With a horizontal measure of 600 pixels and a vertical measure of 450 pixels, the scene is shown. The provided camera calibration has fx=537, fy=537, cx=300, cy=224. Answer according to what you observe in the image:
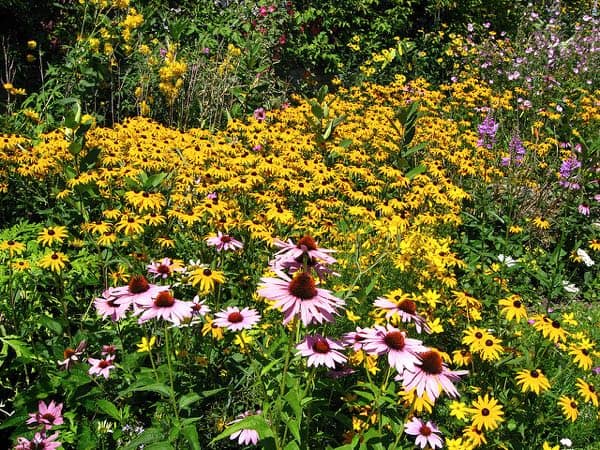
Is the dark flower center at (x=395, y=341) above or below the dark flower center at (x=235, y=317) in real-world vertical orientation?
above

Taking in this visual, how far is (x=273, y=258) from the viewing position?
108 inches

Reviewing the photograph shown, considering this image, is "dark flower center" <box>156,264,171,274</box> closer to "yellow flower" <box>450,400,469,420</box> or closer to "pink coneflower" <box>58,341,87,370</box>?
"pink coneflower" <box>58,341,87,370</box>

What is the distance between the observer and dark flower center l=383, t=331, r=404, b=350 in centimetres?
132

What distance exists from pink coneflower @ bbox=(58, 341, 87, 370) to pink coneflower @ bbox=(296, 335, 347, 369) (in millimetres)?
953

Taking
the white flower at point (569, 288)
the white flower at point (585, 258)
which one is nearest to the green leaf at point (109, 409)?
the white flower at point (569, 288)

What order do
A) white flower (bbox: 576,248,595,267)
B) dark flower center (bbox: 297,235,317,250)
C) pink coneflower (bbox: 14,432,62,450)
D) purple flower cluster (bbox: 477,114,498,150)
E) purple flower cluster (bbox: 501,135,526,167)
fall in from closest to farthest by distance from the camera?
dark flower center (bbox: 297,235,317,250)
pink coneflower (bbox: 14,432,62,450)
white flower (bbox: 576,248,595,267)
purple flower cluster (bbox: 501,135,526,167)
purple flower cluster (bbox: 477,114,498,150)

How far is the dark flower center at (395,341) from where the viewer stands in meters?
1.32

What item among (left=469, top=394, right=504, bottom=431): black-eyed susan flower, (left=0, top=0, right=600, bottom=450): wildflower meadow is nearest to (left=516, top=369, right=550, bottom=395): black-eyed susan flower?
(left=0, top=0, right=600, bottom=450): wildflower meadow

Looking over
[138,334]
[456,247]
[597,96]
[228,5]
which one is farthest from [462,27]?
[138,334]

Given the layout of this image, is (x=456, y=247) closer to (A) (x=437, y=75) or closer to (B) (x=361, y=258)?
(B) (x=361, y=258)

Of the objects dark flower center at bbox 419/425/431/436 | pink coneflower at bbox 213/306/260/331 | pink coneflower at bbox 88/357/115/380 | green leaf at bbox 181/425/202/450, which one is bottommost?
pink coneflower at bbox 88/357/115/380

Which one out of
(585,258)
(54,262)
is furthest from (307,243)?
(585,258)

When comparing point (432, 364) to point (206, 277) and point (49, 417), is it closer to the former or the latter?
point (206, 277)

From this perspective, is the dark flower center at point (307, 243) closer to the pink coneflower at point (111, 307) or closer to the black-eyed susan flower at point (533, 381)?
the pink coneflower at point (111, 307)
